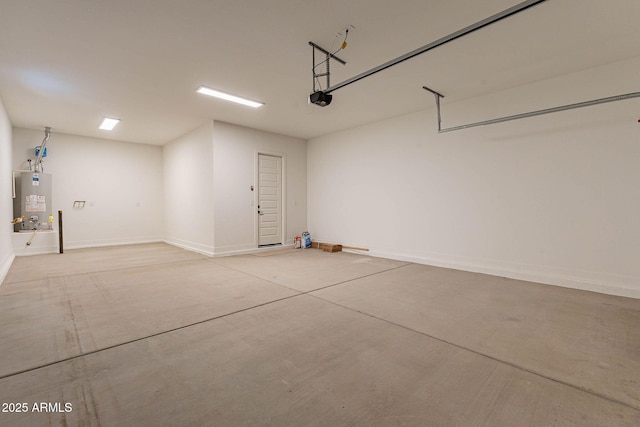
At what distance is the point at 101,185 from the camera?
7977 millimetres

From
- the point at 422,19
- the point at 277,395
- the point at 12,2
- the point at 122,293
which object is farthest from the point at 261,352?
the point at 12,2

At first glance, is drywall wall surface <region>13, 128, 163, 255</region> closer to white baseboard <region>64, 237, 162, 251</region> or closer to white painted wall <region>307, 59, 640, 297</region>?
white baseboard <region>64, 237, 162, 251</region>

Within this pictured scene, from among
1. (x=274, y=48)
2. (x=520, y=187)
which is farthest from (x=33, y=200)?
(x=520, y=187)

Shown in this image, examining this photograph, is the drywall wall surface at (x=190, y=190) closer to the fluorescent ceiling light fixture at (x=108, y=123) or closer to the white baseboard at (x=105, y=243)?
the white baseboard at (x=105, y=243)

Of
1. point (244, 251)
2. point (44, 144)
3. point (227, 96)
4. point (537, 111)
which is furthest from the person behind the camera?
point (244, 251)

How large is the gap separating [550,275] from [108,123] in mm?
9185

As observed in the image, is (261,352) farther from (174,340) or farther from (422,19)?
(422,19)

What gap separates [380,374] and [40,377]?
2.35 meters

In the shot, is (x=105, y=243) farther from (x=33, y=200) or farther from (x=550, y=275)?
(x=550, y=275)

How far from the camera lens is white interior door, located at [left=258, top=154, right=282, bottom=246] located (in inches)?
286

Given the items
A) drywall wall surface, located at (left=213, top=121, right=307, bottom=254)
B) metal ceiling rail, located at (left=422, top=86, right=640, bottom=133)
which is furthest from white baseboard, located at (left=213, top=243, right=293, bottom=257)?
metal ceiling rail, located at (left=422, top=86, right=640, bottom=133)

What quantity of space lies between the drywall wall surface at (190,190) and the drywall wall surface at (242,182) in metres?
0.20

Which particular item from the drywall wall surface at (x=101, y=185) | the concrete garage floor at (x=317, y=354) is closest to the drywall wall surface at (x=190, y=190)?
the drywall wall surface at (x=101, y=185)

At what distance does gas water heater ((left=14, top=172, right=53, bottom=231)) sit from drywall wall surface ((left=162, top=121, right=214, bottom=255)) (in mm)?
2709
